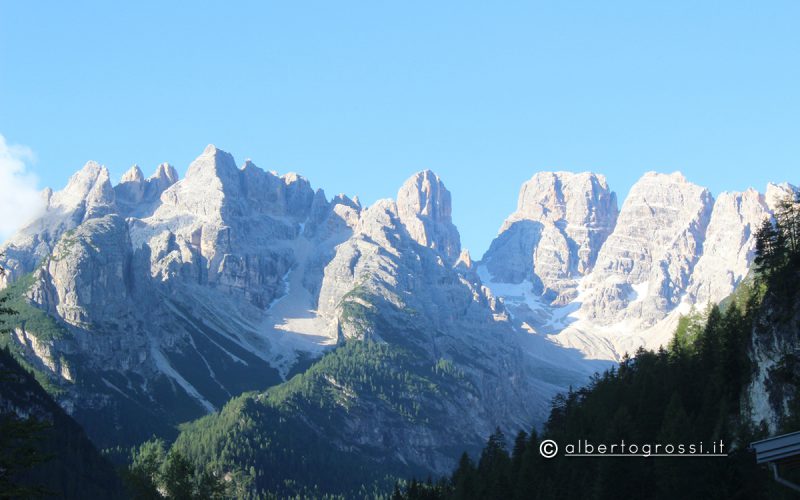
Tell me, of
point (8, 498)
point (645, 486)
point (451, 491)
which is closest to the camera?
point (8, 498)

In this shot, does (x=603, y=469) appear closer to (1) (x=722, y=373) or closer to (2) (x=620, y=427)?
(2) (x=620, y=427)

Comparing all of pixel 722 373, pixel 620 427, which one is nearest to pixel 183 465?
pixel 620 427

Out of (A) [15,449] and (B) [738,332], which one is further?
(B) [738,332]

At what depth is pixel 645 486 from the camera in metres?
89.1

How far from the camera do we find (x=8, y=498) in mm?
48656

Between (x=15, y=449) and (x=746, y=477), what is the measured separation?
49223mm

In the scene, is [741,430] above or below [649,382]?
below

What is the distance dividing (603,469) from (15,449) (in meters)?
53.8

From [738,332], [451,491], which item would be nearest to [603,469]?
[738,332]

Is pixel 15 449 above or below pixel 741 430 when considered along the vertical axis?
below

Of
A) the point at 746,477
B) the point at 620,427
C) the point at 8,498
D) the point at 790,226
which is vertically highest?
the point at 790,226

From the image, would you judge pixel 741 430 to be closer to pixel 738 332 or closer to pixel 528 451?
pixel 738 332

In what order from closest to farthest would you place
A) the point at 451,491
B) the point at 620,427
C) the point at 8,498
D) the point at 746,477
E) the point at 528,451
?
the point at 8,498, the point at 746,477, the point at 620,427, the point at 528,451, the point at 451,491

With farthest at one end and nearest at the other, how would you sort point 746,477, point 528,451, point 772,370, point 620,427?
point 528,451 → point 620,427 → point 772,370 → point 746,477
